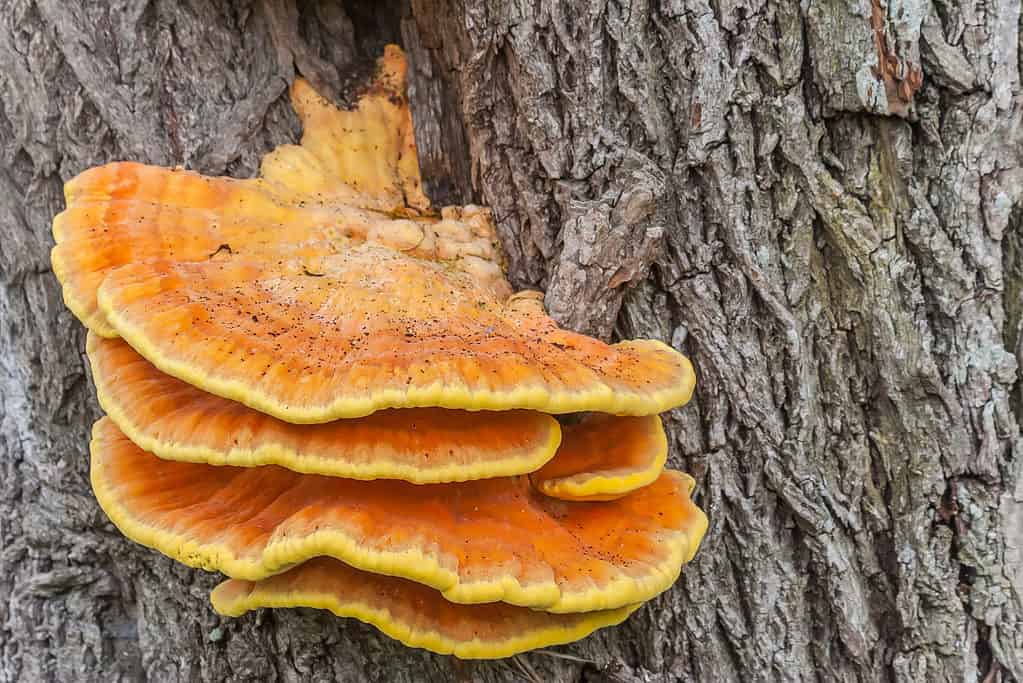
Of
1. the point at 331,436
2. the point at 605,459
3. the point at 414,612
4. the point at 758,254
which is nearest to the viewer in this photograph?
the point at 331,436

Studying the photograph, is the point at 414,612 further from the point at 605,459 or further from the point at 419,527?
the point at 605,459

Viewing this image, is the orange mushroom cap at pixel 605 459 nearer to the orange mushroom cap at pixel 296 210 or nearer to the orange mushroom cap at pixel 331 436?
the orange mushroom cap at pixel 331 436

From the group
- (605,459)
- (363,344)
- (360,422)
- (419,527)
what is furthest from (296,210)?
(605,459)

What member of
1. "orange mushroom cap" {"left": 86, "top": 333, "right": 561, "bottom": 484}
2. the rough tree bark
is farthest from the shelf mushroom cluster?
the rough tree bark

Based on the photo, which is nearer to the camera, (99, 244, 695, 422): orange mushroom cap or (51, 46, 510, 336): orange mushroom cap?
(99, 244, 695, 422): orange mushroom cap

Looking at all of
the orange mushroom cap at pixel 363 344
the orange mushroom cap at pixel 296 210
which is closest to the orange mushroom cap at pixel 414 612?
the orange mushroom cap at pixel 363 344

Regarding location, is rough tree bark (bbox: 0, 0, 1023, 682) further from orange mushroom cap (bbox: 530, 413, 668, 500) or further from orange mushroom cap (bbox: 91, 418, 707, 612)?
orange mushroom cap (bbox: 91, 418, 707, 612)
